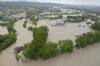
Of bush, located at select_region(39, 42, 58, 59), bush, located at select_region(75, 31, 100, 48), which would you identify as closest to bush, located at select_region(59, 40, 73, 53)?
bush, located at select_region(39, 42, 58, 59)

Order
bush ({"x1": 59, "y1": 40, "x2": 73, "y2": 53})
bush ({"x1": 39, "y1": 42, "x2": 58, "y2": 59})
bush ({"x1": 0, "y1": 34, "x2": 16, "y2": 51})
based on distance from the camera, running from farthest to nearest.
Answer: bush ({"x1": 0, "y1": 34, "x2": 16, "y2": 51}), bush ({"x1": 59, "y1": 40, "x2": 73, "y2": 53}), bush ({"x1": 39, "y1": 42, "x2": 58, "y2": 59})

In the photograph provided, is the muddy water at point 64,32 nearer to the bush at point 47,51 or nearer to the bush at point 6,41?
the bush at point 6,41

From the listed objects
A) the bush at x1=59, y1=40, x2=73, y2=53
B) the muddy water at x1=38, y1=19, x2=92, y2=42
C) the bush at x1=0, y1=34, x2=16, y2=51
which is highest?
the bush at x1=59, y1=40, x2=73, y2=53

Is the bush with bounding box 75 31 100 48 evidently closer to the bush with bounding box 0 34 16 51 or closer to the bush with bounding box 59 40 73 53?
the bush with bounding box 59 40 73 53

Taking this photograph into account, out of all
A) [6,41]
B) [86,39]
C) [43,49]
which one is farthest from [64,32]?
[43,49]

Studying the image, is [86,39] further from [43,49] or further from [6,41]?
[6,41]

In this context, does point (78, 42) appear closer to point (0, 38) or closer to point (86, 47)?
point (86, 47)

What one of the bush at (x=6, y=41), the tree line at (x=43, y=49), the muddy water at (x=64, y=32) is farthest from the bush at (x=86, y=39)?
the bush at (x=6, y=41)

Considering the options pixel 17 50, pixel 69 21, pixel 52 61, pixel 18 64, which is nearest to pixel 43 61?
pixel 52 61

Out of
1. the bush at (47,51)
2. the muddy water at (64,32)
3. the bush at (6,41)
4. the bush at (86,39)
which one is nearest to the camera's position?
the bush at (47,51)

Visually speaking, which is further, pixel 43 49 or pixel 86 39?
pixel 86 39

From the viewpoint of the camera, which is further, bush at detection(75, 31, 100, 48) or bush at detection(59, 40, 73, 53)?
bush at detection(75, 31, 100, 48)
